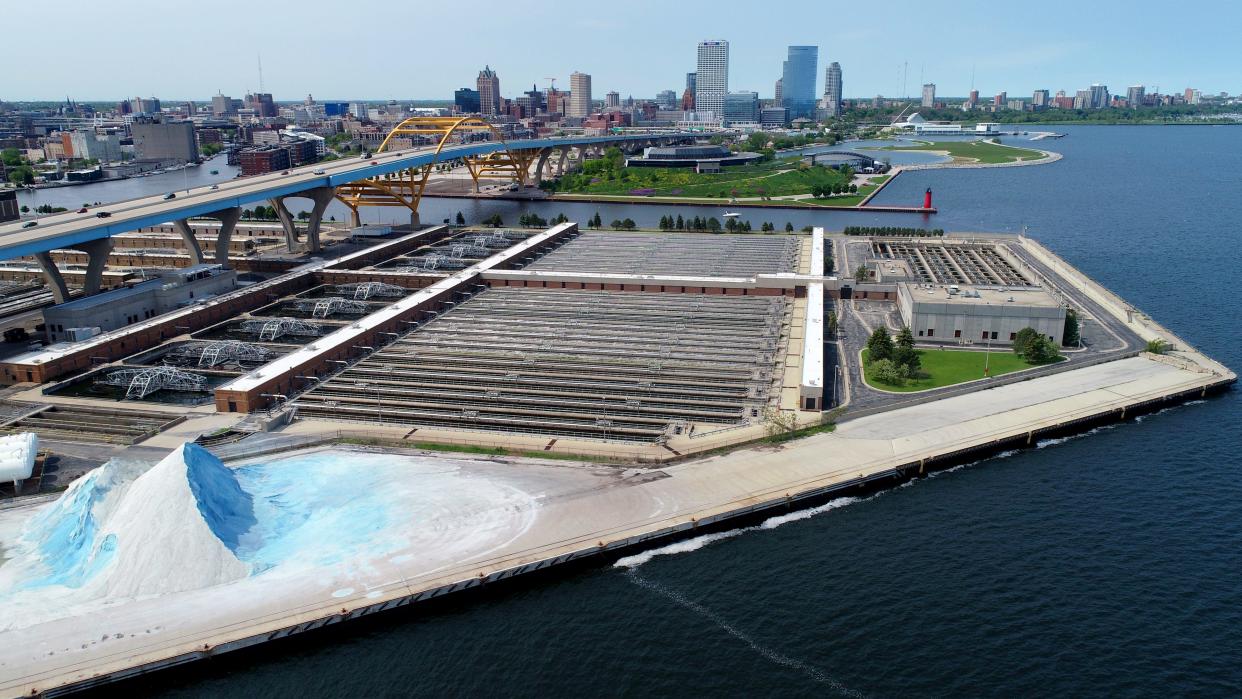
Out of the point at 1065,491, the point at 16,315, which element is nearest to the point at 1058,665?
the point at 1065,491

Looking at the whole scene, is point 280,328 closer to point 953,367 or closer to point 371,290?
point 371,290

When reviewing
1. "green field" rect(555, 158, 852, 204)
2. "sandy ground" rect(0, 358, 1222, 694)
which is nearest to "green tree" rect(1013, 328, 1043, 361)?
"sandy ground" rect(0, 358, 1222, 694)

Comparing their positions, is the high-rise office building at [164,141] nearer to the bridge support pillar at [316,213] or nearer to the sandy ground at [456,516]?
the bridge support pillar at [316,213]

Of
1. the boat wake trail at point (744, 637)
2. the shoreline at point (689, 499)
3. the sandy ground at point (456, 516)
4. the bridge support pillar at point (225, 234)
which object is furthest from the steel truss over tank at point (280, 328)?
the boat wake trail at point (744, 637)

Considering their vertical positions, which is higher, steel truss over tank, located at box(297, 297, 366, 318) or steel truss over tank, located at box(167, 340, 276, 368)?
steel truss over tank, located at box(297, 297, 366, 318)

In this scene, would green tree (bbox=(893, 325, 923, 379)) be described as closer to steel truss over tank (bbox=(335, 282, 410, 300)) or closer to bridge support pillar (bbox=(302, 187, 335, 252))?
steel truss over tank (bbox=(335, 282, 410, 300))

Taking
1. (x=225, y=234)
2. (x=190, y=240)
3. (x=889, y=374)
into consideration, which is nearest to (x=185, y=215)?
(x=190, y=240)
